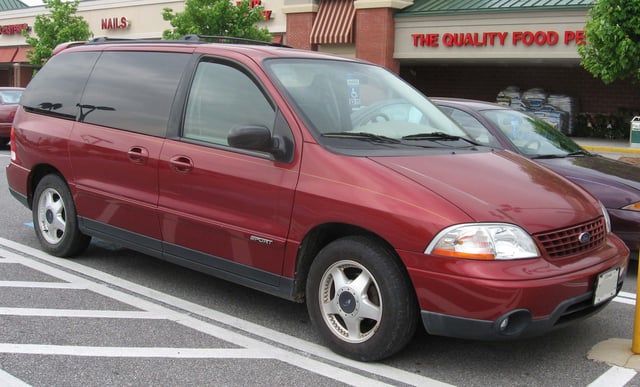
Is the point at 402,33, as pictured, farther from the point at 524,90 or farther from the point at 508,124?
the point at 508,124

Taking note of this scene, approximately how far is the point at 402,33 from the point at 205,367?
21.4 m

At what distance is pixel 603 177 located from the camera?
19.9 ft

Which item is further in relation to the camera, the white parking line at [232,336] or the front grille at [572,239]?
the white parking line at [232,336]

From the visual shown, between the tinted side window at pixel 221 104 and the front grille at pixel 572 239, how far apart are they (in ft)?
5.94

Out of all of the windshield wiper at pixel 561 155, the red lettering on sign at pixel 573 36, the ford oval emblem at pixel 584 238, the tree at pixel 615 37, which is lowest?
the ford oval emblem at pixel 584 238

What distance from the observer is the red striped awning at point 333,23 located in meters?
24.8

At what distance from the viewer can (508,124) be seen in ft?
22.5

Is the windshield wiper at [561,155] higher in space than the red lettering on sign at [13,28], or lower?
lower

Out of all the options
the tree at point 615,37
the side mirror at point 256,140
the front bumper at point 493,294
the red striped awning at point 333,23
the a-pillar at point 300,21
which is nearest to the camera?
the front bumper at point 493,294

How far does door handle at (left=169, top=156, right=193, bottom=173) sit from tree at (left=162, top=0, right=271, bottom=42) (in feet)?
50.1

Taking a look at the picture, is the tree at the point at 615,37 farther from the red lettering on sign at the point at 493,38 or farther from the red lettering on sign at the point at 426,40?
the red lettering on sign at the point at 426,40

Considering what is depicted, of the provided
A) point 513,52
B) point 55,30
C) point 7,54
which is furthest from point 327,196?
point 7,54

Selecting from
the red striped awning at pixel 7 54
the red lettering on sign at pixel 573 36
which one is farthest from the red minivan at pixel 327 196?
the red striped awning at pixel 7 54

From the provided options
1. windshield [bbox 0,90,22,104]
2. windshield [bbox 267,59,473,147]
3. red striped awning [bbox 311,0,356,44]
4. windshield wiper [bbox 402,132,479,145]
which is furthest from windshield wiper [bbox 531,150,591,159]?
red striped awning [bbox 311,0,356,44]
